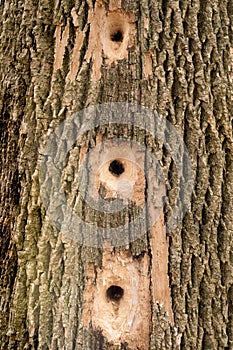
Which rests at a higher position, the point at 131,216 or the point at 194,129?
the point at 194,129

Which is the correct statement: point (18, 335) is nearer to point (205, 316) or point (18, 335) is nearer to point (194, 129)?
point (205, 316)

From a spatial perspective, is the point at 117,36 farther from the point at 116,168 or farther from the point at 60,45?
the point at 116,168

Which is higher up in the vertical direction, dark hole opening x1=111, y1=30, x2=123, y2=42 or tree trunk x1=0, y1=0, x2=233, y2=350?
dark hole opening x1=111, y1=30, x2=123, y2=42

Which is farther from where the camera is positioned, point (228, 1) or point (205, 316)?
point (228, 1)

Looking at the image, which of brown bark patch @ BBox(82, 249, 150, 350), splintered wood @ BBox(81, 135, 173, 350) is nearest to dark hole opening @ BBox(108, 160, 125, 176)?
splintered wood @ BBox(81, 135, 173, 350)

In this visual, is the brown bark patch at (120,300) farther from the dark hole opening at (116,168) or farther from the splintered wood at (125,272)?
the dark hole opening at (116,168)

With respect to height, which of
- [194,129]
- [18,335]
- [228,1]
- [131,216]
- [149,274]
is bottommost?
[18,335]

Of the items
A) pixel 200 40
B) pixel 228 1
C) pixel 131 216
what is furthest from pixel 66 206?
pixel 228 1

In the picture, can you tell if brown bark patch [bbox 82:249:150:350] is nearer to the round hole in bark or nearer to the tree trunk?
the tree trunk
